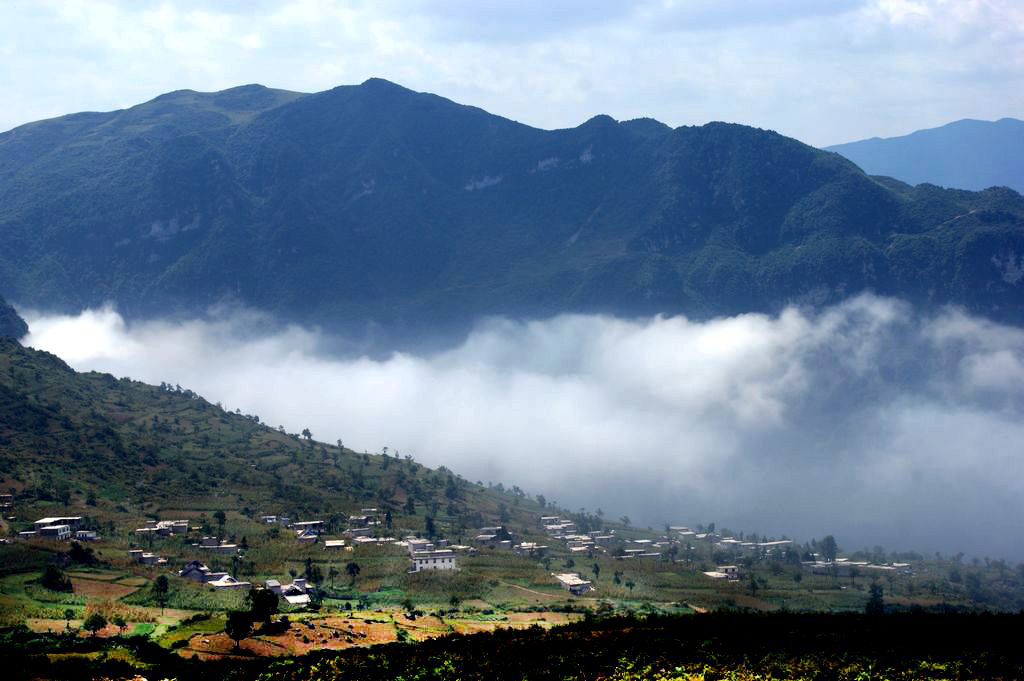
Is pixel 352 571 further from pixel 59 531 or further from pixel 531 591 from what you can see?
pixel 59 531

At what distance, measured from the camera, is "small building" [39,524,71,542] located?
125250mm

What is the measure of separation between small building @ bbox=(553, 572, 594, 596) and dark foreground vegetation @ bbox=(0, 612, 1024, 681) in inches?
1921

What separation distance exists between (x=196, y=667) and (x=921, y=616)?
47.2m

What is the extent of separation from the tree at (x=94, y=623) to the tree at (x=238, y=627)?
1263 cm

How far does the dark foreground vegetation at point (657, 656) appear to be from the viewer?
60.9 metres

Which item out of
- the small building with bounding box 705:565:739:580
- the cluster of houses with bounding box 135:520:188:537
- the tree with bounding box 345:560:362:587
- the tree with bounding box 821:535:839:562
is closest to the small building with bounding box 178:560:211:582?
the tree with bounding box 345:560:362:587

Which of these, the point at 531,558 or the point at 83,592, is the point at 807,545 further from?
the point at 83,592

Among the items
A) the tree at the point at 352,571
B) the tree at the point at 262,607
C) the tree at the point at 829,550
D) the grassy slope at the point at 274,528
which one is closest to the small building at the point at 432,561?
the grassy slope at the point at 274,528

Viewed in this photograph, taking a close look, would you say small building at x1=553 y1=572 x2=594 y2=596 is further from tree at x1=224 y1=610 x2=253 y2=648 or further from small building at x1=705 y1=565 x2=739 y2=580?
tree at x1=224 y1=610 x2=253 y2=648

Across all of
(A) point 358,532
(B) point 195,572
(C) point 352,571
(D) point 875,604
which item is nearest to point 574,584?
(C) point 352,571

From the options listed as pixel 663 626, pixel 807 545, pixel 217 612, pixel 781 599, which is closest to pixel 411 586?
pixel 217 612

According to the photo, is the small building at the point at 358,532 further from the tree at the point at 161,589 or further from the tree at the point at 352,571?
the tree at the point at 161,589

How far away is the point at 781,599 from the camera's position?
123 meters

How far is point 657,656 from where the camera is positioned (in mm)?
63625
